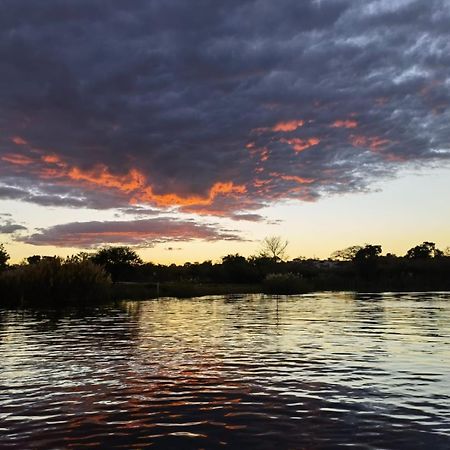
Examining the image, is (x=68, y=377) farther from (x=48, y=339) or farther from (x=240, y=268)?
(x=240, y=268)

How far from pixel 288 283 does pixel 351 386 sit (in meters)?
61.7

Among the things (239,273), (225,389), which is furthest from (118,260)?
(225,389)

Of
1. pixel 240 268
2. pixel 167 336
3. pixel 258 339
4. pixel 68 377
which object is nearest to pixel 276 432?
pixel 68 377

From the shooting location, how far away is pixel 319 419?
9562 mm

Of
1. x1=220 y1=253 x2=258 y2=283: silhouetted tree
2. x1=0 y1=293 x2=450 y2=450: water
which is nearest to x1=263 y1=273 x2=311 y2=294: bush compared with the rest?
x1=220 y1=253 x2=258 y2=283: silhouetted tree

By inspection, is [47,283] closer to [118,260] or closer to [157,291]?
[157,291]

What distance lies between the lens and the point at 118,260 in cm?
9456

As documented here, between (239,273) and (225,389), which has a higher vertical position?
(239,273)

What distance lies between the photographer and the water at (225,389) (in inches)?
340

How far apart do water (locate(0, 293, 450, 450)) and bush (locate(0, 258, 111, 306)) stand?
769 inches

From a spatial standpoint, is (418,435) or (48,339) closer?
(418,435)

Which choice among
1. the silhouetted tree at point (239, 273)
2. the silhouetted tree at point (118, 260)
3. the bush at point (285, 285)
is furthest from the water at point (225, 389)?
the silhouetted tree at point (239, 273)

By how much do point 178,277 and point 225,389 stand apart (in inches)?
3845

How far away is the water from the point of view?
28.3 ft
